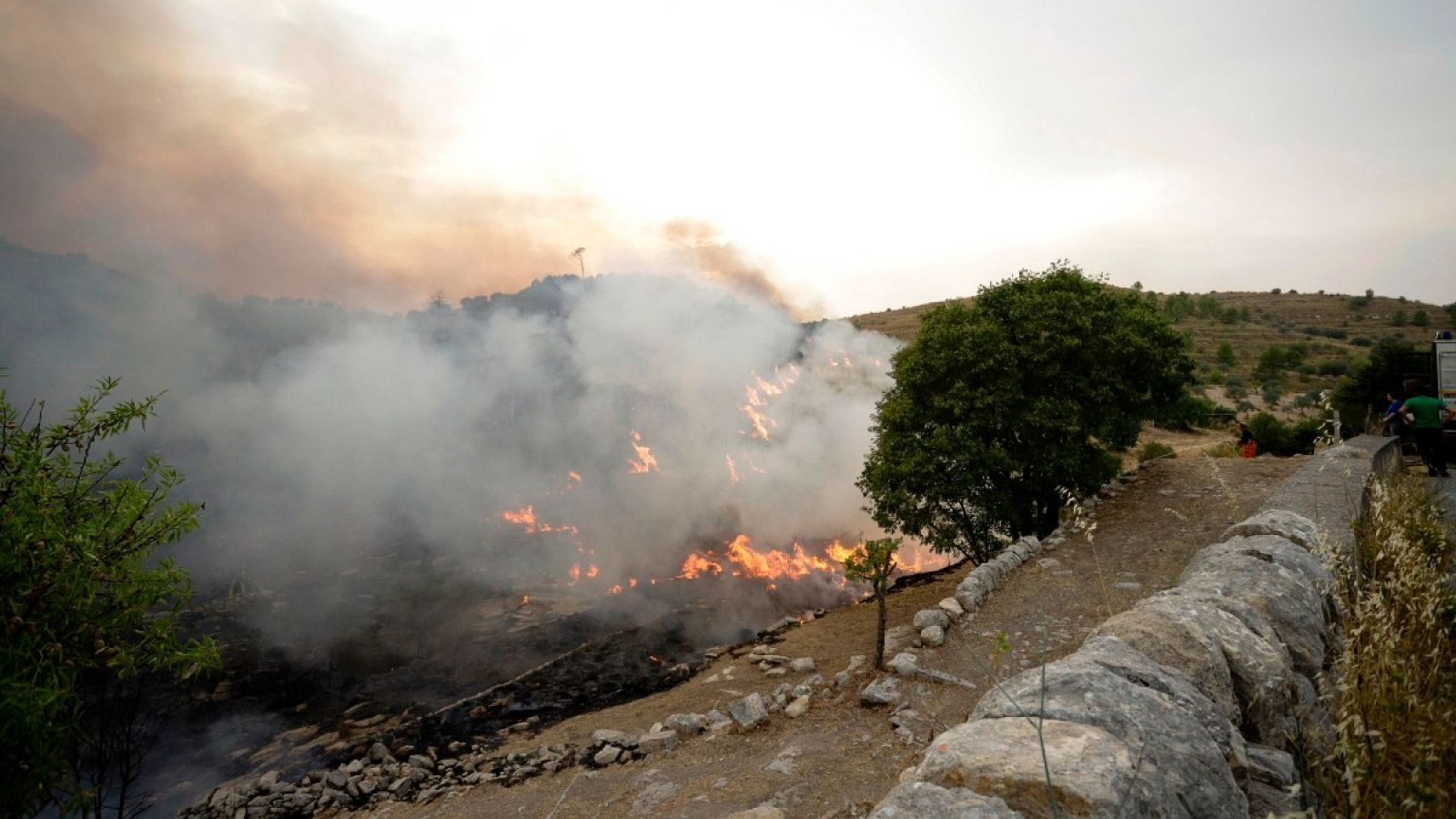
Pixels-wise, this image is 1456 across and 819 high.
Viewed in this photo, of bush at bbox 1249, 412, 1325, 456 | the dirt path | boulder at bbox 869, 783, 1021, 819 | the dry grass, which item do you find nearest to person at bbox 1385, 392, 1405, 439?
the dirt path

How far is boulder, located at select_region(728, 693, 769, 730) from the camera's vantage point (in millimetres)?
7992

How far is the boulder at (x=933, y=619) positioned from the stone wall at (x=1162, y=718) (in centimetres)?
548

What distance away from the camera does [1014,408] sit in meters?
12.4

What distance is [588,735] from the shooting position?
909 centimetres

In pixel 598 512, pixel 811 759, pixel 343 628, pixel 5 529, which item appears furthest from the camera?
pixel 598 512

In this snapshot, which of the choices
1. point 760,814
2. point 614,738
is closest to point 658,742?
point 614,738

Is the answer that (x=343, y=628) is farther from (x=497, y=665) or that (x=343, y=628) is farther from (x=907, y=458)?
(x=907, y=458)

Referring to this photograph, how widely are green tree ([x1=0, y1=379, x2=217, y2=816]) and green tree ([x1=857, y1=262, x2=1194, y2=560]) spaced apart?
36.6 feet

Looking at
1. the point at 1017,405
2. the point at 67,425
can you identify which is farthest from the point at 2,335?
the point at 1017,405

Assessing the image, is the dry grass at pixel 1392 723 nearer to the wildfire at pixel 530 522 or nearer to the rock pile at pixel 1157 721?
the rock pile at pixel 1157 721

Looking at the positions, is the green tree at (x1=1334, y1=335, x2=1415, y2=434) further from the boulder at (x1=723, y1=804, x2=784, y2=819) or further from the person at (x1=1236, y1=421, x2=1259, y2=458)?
the boulder at (x1=723, y1=804, x2=784, y2=819)

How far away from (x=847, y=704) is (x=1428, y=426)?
40.9ft

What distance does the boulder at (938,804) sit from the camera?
78.5 inches

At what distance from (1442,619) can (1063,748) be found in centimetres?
478
